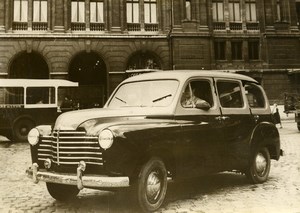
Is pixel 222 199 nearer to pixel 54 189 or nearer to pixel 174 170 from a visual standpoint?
pixel 174 170

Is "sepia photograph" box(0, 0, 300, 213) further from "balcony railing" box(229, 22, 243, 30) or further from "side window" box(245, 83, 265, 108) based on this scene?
"balcony railing" box(229, 22, 243, 30)

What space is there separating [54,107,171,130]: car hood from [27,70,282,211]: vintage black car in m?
0.01

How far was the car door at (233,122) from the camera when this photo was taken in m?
5.98

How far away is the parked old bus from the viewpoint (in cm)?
1498

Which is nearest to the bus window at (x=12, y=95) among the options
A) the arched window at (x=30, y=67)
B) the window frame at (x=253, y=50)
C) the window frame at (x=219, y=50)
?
the arched window at (x=30, y=67)

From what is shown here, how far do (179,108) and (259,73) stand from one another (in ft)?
76.7

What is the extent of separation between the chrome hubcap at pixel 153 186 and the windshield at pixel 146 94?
1092 millimetres

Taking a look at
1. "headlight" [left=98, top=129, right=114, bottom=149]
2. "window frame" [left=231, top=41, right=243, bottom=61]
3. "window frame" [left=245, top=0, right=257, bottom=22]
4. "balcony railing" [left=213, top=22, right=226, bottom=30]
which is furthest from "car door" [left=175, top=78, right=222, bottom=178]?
"window frame" [left=245, top=0, right=257, bottom=22]

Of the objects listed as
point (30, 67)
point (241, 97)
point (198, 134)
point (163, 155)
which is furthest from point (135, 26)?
point (163, 155)

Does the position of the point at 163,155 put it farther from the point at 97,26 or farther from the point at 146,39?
the point at 97,26

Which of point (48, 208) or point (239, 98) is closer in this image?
point (48, 208)

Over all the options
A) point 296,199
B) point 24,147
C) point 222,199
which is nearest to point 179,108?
point 222,199

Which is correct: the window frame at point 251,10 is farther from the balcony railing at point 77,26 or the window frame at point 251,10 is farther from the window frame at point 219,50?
the balcony railing at point 77,26

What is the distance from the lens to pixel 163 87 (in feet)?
18.9
